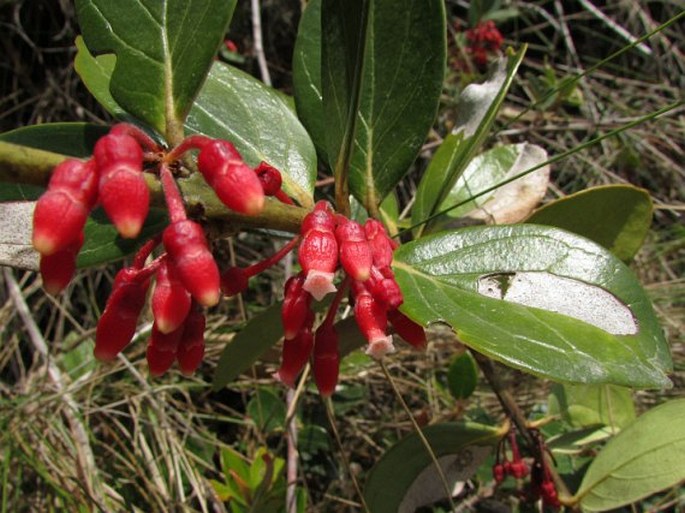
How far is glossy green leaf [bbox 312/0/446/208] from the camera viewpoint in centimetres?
102

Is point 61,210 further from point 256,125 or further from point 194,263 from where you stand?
point 256,125

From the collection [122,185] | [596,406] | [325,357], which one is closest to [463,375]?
[596,406]

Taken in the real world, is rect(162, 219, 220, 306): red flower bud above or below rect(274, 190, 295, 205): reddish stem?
above

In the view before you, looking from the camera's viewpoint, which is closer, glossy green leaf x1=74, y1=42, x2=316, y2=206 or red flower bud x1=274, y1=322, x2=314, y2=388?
red flower bud x1=274, y1=322, x2=314, y2=388

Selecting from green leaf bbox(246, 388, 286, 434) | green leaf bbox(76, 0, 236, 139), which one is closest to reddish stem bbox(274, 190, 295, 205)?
green leaf bbox(76, 0, 236, 139)

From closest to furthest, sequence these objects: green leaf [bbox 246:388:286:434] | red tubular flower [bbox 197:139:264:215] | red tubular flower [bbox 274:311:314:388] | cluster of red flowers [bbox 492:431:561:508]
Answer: red tubular flower [bbox 197:139:264:215], red tubular flower [bbox 274:311:314:388], cluster of red flowers [bbox 492:431:561:508], green leaf [bbox 246:388:286:434]

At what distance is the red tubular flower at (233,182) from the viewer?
2.78ft

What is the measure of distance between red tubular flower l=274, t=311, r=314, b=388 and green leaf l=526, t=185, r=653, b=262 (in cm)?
52

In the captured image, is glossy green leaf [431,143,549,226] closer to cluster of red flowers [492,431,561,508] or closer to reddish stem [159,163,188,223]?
cluster of red flowers [492,431,561,508]

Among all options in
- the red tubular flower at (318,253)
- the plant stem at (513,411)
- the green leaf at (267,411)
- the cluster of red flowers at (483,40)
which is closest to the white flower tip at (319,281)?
the red tubular flower at (318,253)

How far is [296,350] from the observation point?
1.07 meters

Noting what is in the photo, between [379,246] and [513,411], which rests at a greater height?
[379,246]

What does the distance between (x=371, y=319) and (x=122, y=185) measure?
1.26 feet

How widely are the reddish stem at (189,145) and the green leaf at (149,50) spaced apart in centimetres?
14
